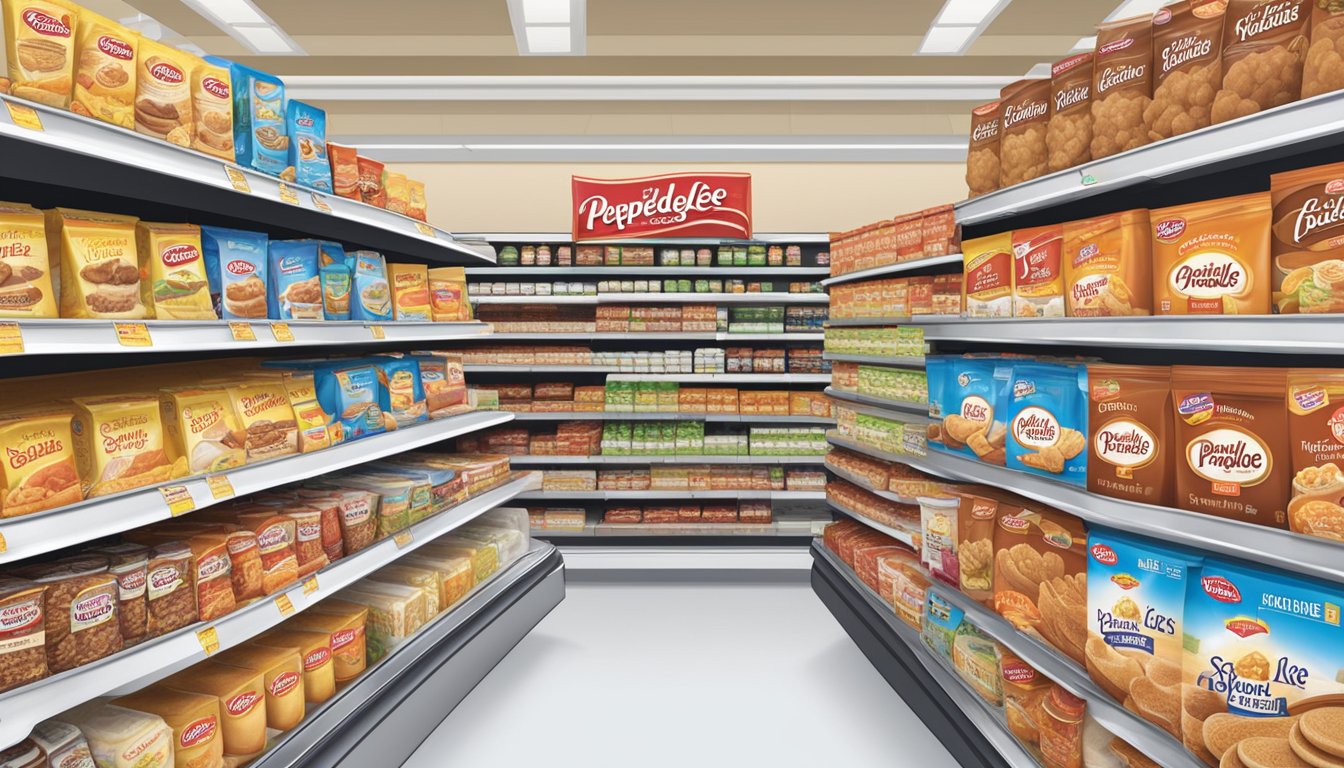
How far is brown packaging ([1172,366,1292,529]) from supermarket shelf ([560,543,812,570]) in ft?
10.7

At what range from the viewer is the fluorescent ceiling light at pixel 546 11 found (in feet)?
11.8

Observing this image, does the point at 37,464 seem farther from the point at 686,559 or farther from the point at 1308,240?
the point at 686,559

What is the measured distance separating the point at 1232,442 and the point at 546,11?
3.75m

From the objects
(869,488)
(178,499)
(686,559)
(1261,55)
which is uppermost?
(1261,55)

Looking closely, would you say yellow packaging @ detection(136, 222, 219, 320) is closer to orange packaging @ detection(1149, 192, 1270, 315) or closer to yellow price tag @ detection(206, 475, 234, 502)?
yellow price tag @ detection(206, 475, 234, 502)

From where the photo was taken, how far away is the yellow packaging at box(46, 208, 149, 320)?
4.63 ft

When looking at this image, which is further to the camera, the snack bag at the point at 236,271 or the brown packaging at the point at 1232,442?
the snack bag at the point at 236,271

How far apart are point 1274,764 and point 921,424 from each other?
1.85 meters

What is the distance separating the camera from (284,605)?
5.92 ft

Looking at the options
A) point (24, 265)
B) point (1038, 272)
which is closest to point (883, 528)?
point (1038, 272)

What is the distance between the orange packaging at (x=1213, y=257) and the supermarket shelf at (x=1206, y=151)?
0.09 m

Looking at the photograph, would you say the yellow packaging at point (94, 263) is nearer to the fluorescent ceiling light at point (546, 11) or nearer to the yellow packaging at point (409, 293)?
the yellow packaging at point (409, 293)

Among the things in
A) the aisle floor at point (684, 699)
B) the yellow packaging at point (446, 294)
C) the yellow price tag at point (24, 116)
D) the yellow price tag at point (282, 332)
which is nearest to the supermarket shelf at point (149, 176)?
the yellow price tag at point (24, 116)

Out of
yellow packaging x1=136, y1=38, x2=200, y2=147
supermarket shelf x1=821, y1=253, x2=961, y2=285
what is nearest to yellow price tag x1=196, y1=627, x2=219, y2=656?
A: yellow packaging x1=136, y1=38, x2=200, y2=147
